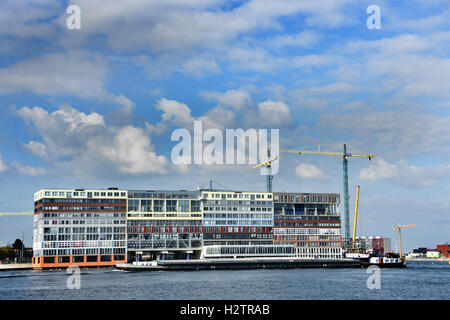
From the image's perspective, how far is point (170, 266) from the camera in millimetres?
183250

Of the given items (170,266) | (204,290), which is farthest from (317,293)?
A: (170,266)

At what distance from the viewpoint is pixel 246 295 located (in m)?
87.5
